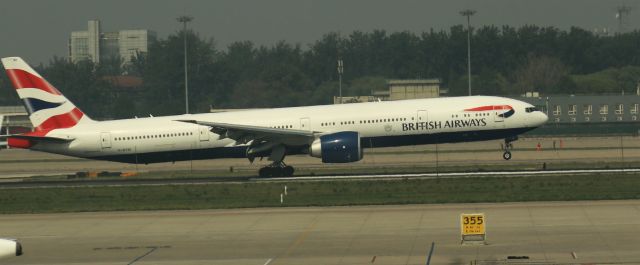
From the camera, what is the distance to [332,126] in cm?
5772

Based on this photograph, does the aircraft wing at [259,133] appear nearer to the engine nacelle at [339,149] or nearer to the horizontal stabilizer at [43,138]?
the engine nacelle at [339,149]

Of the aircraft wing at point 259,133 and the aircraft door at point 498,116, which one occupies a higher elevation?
the aircraft door at point 498,116

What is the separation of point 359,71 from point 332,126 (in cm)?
11153

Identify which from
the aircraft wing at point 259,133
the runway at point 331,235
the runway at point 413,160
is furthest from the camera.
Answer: the runway at point 413,160

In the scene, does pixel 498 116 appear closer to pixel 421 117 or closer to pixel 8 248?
pixel 421 117

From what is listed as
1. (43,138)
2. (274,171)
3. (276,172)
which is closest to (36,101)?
(43,138)

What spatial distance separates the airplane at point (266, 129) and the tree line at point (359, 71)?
7316 centimetres

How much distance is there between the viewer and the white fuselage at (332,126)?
5731 cm

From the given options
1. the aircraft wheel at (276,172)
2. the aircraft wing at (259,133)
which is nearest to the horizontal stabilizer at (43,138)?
the aircraft wing at (259,133)

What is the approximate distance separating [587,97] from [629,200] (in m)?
74.0

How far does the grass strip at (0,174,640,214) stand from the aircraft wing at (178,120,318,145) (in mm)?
3136

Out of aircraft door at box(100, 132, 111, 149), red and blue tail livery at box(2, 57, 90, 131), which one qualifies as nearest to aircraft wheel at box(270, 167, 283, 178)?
aircraft door at box(100, 132, 111, 149)

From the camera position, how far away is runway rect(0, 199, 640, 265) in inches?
1195

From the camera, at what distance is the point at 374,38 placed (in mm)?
180000
